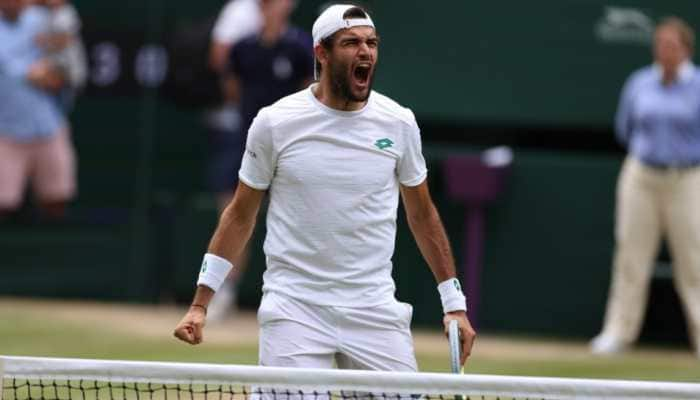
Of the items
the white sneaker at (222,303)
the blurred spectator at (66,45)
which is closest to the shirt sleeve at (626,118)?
the white sneaker at (222,303)

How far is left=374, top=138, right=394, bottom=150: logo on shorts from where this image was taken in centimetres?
603

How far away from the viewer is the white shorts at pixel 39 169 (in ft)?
43.5

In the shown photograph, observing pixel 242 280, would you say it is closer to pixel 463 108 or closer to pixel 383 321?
pixel 463 108

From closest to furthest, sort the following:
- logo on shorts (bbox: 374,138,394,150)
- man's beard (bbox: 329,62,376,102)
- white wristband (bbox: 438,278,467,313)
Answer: man's beard (bbox: 329,62,376,102)
logo on shorts (bbox: 374,138,394,150)
white wristband (bbox: 438,278,467,313)

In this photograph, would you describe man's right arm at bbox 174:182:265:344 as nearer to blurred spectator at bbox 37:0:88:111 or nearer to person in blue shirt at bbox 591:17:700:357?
person in blue shirt at bbox 591:17:700:357

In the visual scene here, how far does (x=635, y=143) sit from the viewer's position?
11.7 meters

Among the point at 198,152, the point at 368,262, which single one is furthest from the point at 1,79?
the point at 368,262

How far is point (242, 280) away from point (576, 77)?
119 inches

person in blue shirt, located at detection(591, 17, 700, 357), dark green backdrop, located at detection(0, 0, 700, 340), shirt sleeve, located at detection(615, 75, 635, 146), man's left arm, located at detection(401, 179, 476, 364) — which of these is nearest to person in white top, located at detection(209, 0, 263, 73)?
dark green backdrop, located at detection(0, 0, 700, 340)

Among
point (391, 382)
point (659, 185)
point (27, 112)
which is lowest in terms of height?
point (391, 382)

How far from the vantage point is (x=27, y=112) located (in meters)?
13.3

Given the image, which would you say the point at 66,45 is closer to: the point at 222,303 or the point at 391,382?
the point at 222,303

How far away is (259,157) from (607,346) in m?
6.25

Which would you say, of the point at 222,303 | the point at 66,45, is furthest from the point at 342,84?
the point at 66,45
